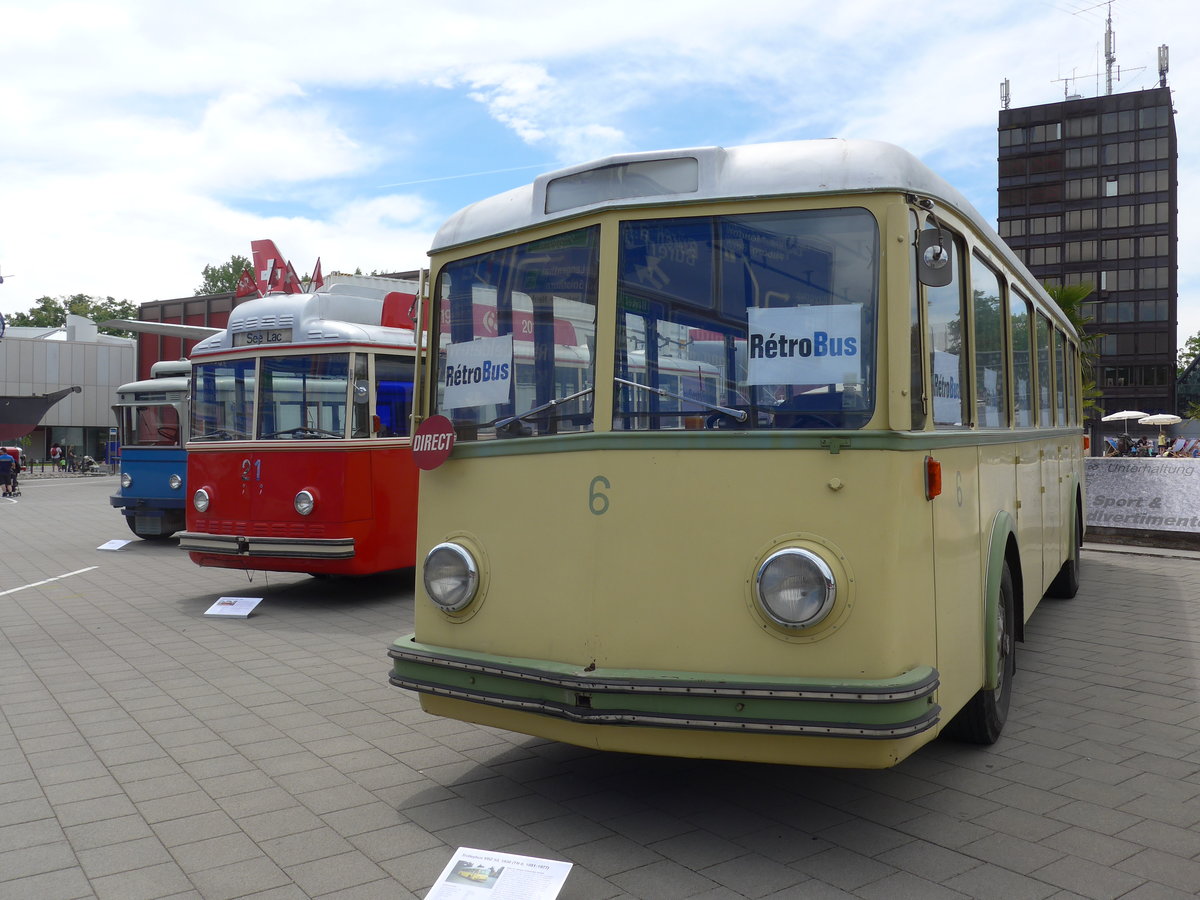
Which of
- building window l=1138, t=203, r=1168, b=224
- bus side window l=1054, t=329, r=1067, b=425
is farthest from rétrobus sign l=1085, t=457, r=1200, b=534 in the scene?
building window l=1138, t=203, r=1168, b=224

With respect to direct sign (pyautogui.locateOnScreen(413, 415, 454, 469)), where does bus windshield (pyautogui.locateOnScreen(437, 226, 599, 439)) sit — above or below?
above

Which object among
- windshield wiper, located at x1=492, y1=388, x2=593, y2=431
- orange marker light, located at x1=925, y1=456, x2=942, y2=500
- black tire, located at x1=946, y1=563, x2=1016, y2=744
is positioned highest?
windshield wiper, located at x1=492, y1=388, x2=593, y2=431

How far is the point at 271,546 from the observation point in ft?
32.1

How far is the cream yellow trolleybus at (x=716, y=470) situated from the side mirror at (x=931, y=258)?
0.04 feet

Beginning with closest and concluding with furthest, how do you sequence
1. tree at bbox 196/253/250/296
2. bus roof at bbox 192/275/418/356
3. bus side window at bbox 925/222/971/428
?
1. bus side window at bbox 925/222/971/428
2. bus roof at bbox 192/275/418/356
3. tree at bbox 196/253/250/296

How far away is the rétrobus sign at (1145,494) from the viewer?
46.3 feet

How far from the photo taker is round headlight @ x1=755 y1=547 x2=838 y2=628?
365cm

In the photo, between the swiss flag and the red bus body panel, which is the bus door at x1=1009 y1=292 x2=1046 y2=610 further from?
the swiss flag

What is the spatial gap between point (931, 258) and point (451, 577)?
7.62ft

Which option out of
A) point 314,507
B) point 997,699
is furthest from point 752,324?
point 314,507

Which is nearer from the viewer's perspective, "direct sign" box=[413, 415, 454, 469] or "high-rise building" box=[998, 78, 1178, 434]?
"direct sign" box=[413, 415, 454, 469]

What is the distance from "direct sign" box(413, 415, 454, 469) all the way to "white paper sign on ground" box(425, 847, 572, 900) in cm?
164

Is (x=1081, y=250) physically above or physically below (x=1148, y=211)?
below

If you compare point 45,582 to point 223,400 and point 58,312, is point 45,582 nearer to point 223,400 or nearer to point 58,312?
point 223,400
